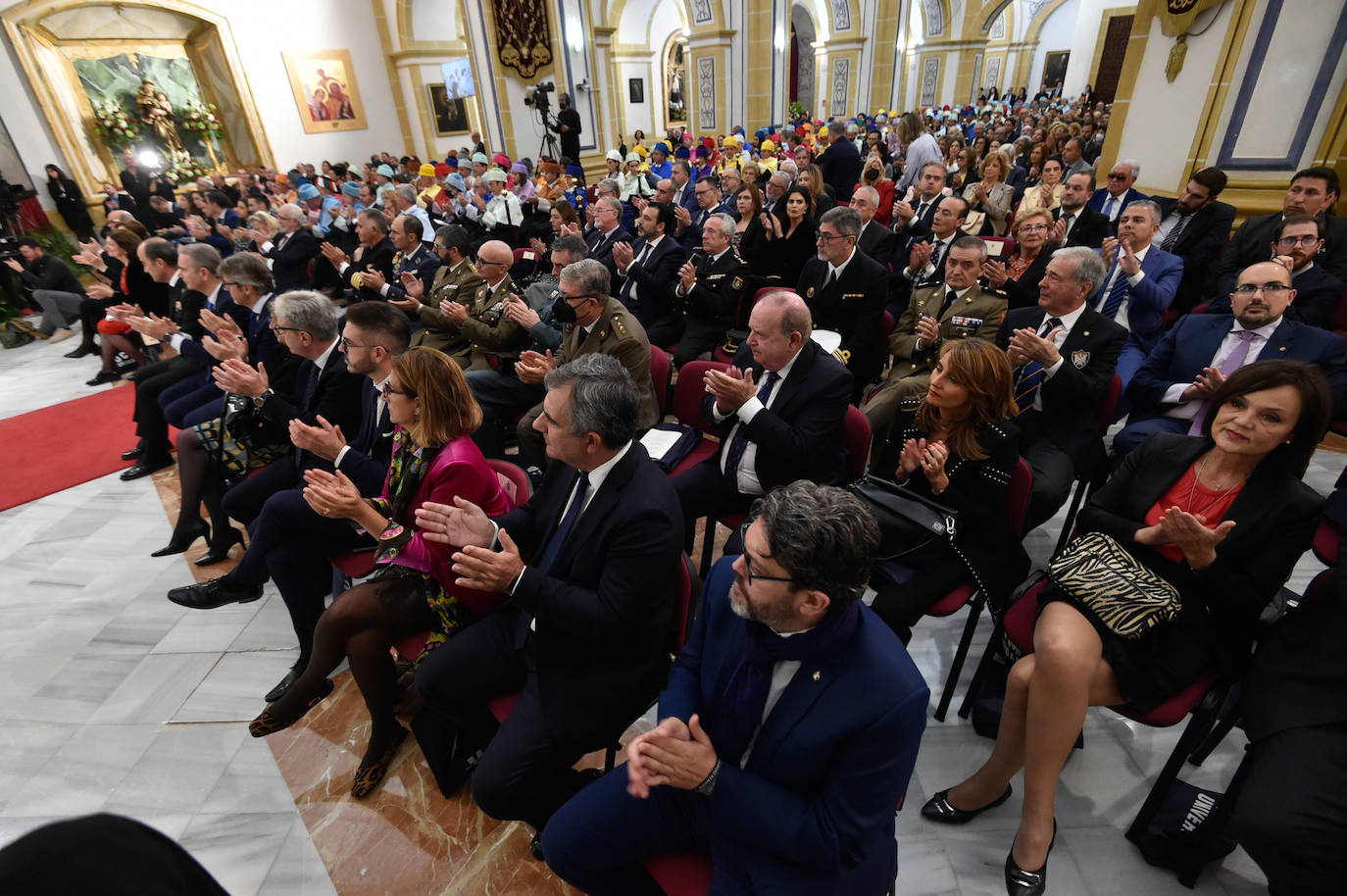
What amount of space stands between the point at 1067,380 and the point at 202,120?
17.1 m

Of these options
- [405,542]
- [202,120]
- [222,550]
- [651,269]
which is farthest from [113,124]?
[405,542]

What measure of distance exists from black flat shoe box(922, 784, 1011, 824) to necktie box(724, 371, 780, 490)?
4.41 feet

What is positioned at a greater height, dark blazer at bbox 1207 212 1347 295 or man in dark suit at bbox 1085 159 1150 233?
man in dark suit at bbox 1085 159 1150 233

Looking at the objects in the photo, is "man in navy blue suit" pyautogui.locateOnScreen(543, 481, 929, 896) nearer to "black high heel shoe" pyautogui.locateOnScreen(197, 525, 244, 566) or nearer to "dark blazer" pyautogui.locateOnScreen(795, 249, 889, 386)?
"dark blazer" pyautogui.locateOnScreen(795, 249, 889, 386)

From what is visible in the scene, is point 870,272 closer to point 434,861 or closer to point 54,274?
point 434,861

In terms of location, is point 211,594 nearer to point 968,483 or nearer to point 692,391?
point 692,391

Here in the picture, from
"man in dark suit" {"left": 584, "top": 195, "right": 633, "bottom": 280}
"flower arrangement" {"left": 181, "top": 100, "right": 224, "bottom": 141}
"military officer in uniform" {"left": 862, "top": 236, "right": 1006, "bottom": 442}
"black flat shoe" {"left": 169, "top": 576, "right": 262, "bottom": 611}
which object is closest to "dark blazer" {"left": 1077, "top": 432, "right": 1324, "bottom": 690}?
"military officer in uniform" {"left": 862, "top": 236, "right": 1006, "bottom": 442}

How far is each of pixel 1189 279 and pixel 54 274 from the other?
1189 centimetres

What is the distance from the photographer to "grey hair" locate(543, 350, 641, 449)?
1757 millimetres

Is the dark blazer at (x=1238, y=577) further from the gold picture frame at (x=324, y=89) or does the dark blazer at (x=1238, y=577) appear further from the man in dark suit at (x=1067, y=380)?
the gold picture frame at (x=324, y=89)

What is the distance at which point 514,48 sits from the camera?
10.6 metres

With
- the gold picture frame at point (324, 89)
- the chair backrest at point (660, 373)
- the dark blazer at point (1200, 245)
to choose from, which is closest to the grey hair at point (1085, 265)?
the chair backrest at point (660, 373)

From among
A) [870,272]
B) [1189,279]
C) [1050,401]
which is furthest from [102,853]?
[1189,279]

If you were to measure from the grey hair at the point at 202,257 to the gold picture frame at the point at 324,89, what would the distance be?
13662 millimetres
